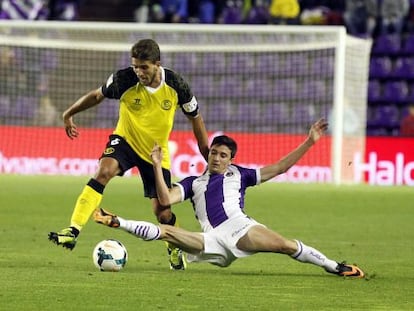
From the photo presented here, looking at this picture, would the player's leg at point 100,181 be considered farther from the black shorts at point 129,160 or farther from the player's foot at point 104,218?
the player's foot at point 104,218

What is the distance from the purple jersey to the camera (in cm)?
1046

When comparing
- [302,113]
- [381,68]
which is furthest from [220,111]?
[381,68]

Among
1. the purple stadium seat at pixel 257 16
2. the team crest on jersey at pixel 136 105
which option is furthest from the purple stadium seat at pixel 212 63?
the team crest on jersey at pixel 136 105

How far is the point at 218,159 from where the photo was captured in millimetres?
10547

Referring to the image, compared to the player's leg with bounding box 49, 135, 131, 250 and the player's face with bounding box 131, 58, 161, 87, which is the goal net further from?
the player's face with bounding box 131, 58, 161, 87

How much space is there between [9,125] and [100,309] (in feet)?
62.1

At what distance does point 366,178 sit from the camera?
84.7 ft

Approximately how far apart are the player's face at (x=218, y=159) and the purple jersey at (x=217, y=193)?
0.06m

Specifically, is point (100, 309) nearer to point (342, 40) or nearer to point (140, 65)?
point (140, 65)

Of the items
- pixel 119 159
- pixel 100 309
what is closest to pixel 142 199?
pixel 119 159

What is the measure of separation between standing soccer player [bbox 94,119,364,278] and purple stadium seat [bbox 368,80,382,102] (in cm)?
1883

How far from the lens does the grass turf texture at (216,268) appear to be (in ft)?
28.7

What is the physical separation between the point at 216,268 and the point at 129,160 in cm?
125

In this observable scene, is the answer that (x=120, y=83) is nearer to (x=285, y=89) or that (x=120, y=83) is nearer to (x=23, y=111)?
(x=285, y=89)
